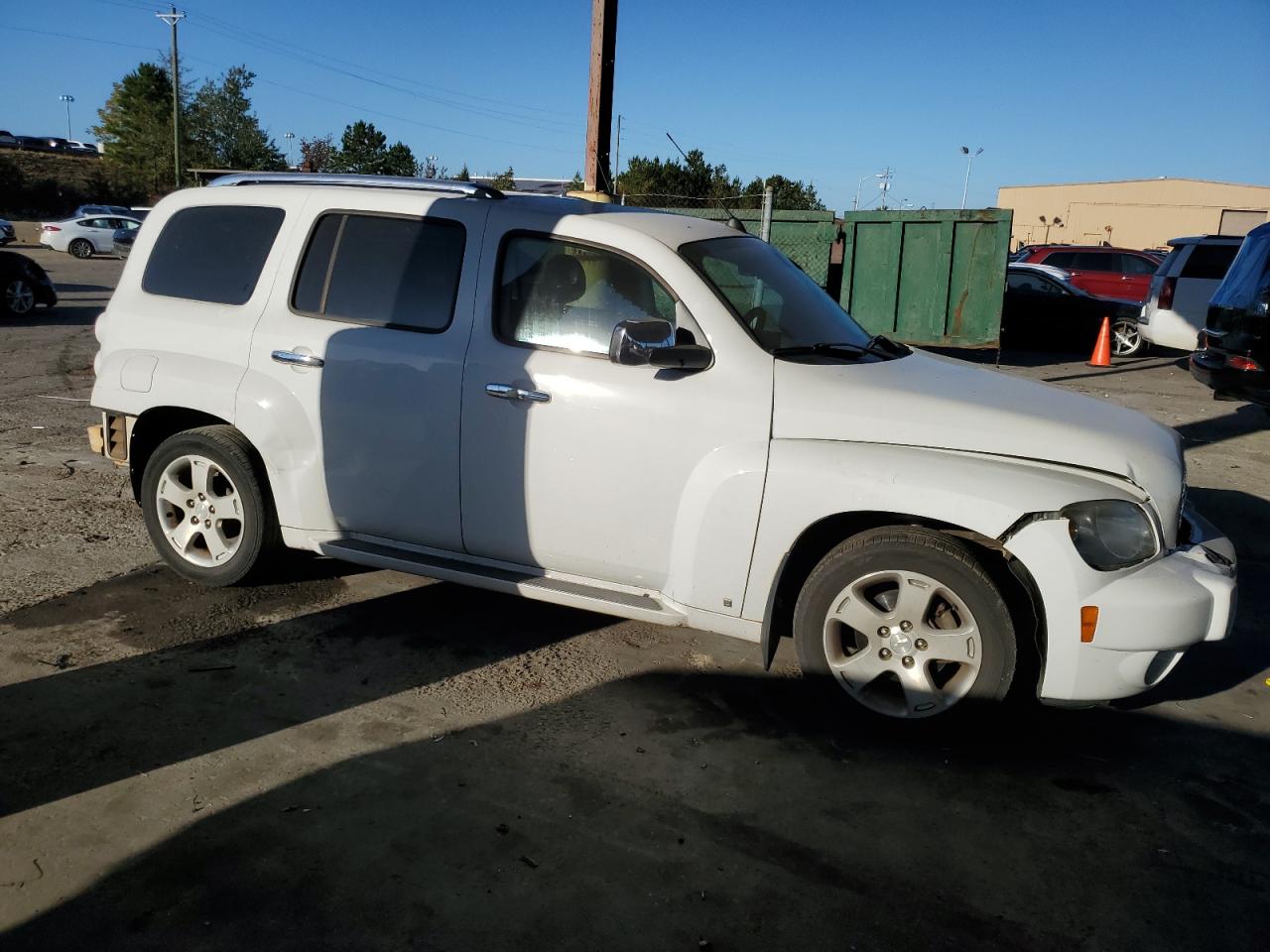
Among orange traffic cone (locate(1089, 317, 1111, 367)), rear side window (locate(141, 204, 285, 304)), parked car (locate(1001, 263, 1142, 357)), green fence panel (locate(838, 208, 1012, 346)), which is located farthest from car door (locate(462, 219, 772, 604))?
parked car (locate(1001, 263, 1142, 357))

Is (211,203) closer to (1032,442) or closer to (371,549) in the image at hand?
(371,549)

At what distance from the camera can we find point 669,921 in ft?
8.78

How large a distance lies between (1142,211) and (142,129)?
63.4 m

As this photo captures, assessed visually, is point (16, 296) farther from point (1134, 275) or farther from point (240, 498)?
point (1134, 275)

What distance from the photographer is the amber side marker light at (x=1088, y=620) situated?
10.7 ft

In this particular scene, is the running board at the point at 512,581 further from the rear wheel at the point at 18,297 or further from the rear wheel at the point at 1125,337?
the rear wheel at the point at 1125,337

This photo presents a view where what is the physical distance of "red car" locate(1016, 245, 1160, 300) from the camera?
68.2 ft

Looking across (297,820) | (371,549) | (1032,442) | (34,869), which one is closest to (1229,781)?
(1032,442)

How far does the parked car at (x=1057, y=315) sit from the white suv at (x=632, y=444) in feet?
46.7

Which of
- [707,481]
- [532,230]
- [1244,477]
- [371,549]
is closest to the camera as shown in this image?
[707,481]

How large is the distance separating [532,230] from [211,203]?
5.86ft

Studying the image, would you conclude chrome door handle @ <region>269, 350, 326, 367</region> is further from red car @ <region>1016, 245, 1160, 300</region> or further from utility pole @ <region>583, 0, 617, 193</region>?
red car @ <region>1016, 245, 1160, 300</region>

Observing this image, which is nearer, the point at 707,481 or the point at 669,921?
the point at 669,921

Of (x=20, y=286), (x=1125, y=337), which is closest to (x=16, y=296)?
(x=20, y=286)
